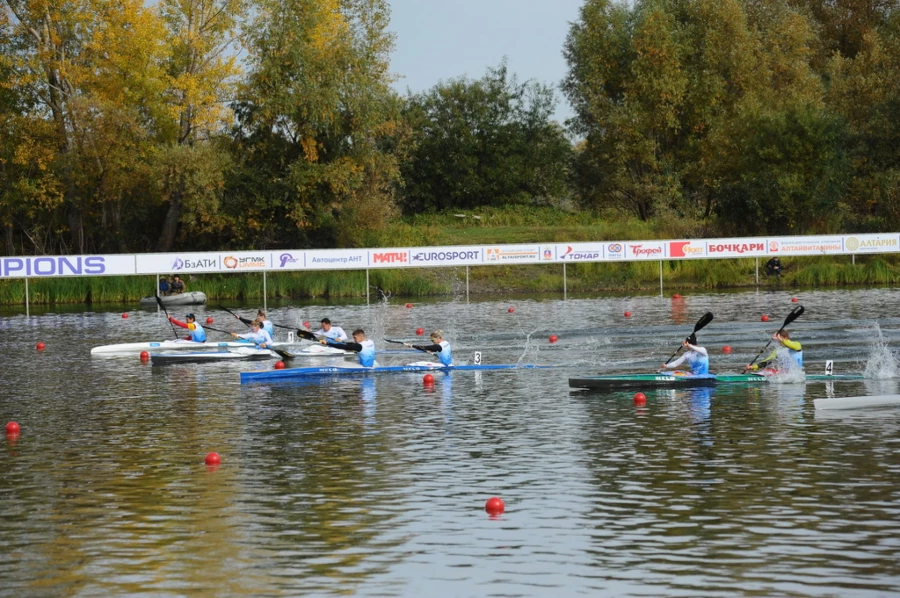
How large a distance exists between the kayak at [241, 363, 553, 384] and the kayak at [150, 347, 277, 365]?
15.2 ft

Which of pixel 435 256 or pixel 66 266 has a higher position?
pixel 435 256

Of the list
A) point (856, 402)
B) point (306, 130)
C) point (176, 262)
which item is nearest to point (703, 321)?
point (856, 402)

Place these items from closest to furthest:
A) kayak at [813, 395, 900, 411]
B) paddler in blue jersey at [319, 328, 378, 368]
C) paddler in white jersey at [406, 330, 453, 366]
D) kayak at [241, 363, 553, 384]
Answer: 1. kayak at [813, 395, 900, 411]
2. paddler in blue jersey at [319, 328, 378, 368]
3. paddler in white jersey at [406, 330, 453, 366]
4. kayak at [241, 363, 553, 384]

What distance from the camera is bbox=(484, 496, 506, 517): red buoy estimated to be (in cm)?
1317

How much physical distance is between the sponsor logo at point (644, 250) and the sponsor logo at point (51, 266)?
23.7m

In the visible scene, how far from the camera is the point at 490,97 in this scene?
77.1 m

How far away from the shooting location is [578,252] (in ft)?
175

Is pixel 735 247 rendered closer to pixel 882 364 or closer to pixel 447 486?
pixel 882 364

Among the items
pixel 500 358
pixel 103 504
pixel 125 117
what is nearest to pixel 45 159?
pixel 125 117

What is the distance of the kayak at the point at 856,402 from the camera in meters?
19.8

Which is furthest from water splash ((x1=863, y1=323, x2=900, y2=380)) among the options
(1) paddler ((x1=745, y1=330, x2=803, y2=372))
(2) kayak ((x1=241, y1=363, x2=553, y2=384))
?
(2) kayak ((x1=241, y1=363, x2=553, y2=384))

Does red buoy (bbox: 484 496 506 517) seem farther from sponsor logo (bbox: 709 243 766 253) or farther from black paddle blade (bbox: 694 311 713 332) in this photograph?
sponsor logo (bbox: 709 243 766 253)

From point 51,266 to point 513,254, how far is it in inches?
798

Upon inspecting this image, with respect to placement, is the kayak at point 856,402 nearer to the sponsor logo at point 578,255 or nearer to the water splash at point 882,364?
the water splash at point 882,364
